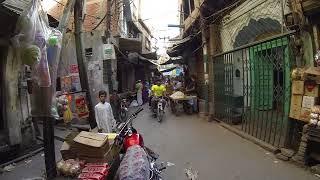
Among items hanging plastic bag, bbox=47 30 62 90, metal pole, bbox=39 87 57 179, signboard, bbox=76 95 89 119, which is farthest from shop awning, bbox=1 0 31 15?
signboard, bbox=76 95 89 119

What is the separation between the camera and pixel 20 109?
359 inches

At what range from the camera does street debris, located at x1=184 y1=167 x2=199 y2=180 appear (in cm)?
659

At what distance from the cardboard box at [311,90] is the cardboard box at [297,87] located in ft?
0.27

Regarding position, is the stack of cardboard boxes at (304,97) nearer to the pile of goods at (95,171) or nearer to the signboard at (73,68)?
the pile of goods at (95,171)

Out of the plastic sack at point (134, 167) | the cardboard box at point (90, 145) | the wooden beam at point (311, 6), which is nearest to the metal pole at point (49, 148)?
the cardboard box at point (90, 145)

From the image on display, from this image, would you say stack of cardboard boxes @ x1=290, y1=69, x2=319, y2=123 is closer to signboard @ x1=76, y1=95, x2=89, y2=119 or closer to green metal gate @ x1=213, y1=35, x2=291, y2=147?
green metal gate @ x1=213, y1=35, x2=291, y2=147

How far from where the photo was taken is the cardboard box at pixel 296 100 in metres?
7.04

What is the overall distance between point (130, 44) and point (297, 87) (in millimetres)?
14465

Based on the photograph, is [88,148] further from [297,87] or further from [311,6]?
[311,6]

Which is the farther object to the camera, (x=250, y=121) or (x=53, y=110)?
(x=250, y=121)

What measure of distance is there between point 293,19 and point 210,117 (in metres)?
7.62

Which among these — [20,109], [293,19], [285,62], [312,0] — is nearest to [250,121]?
[285,62]

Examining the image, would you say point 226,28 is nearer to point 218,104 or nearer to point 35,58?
point 218,104

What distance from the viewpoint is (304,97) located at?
273 inches
